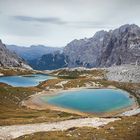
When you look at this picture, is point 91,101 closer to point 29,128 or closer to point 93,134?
point 29,128

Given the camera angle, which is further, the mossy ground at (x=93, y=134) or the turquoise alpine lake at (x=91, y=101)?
the turquoise alpine lake at (x=91, y=101)

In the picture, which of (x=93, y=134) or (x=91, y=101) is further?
(x=91, y=101)

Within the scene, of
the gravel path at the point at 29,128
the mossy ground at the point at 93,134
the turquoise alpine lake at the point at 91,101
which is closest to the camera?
the mossy ground at the point at 93,134

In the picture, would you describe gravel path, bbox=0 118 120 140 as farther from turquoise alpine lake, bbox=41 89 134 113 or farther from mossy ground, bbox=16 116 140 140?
turquoise alpine lake, bbox=41 89 134 113

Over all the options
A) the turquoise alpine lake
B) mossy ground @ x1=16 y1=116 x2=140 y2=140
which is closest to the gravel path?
mossy ground @ x1=16 y1=116 x2=140 y2=140

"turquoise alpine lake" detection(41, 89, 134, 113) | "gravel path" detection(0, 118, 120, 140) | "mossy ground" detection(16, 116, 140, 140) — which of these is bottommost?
"turquoise alpine lake" detection(41, 89, 134, 113)

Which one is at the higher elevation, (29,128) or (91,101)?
(29,128)

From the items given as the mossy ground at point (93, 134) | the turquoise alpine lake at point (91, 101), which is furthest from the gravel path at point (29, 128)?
the turquoise alpine lake at point (91, 101)

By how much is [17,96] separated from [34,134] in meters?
114

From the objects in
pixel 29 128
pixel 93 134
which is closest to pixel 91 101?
pixel 29 128

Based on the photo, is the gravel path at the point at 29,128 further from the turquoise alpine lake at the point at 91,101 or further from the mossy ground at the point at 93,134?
the turquoise alpine lake at the point at 91,101

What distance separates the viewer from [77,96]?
178250 mm

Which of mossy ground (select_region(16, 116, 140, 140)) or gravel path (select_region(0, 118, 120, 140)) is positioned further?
gravel path (select_region(0, 118, 120, 140))

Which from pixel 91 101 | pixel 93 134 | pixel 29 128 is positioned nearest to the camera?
pixel 93 134
